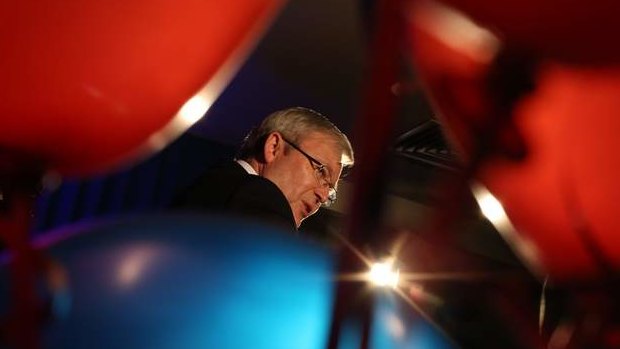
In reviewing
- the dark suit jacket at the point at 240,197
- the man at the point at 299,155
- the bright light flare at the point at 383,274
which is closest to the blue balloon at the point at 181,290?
the bright light flare at the point at 383,274

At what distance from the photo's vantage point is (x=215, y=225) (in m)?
0.49

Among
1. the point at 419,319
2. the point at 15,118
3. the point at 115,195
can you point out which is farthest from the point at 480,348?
the point at 115,195

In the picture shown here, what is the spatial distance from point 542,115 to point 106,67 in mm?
223

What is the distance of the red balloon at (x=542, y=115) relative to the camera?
0.32 metres

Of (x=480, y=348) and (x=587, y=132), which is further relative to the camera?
(x=480, y=348)

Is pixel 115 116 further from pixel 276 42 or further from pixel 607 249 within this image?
pixel 276 42

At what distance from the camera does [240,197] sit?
2.62 feet

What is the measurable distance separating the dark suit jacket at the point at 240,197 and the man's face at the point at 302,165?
0.35 meters

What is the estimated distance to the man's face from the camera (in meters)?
1.21

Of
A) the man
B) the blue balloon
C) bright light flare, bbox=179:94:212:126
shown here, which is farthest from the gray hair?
bright light flare, bbox=179:94:212:126

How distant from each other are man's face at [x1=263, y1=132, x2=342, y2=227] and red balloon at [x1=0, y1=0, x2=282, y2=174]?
0.83 metres

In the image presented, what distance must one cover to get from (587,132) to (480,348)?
11.8 inches

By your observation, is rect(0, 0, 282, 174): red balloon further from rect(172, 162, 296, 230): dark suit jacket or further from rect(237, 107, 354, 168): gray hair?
rect(237, 107, 354, 168): gray hair

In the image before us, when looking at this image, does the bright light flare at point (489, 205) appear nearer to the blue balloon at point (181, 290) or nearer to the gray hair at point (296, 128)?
the blue balloon at point (181, 290)
